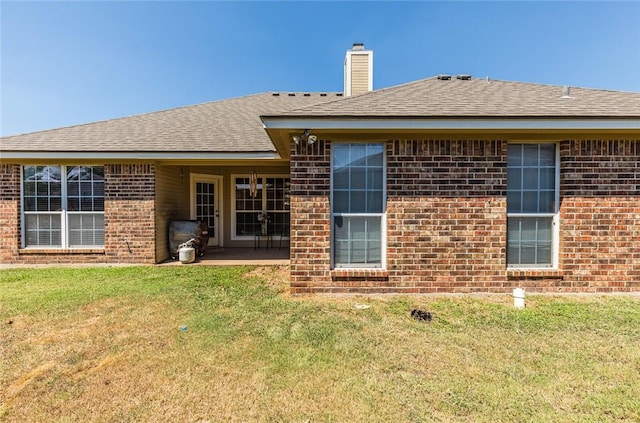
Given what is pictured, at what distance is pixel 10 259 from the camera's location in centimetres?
746

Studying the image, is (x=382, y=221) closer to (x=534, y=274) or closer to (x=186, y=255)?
(x=534, y=274)

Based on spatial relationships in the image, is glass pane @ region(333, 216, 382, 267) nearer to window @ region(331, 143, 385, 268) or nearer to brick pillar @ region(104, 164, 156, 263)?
window @ region(331, 143, 385, 268)

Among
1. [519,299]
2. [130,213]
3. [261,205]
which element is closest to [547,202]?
[519,299]

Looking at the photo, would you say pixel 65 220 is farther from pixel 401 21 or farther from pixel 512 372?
pixel 401 21

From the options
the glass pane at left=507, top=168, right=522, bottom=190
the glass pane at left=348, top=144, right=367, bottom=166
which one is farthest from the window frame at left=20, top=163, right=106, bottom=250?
the glass pane at left=507, top=168, right=522, bottom=190

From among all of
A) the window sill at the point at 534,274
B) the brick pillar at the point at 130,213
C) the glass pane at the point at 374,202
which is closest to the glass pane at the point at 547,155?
the window sill at the point at 534,274

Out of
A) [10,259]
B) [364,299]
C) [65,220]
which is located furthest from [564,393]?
[10,259]

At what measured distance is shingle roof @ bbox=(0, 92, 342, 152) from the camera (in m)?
7.24

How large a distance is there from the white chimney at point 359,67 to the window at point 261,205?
3950mm

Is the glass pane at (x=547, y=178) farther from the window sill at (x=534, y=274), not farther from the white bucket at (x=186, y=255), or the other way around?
the white bucket at (x=186, y=255)

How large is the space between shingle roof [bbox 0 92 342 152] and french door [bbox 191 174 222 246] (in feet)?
6.00

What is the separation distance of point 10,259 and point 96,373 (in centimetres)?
732

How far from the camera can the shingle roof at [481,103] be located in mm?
4559

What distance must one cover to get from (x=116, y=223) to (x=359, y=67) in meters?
8.01
